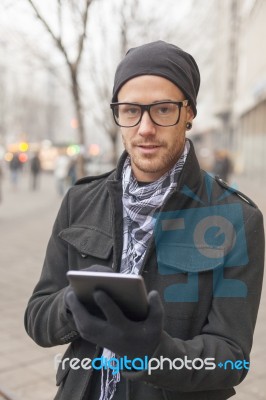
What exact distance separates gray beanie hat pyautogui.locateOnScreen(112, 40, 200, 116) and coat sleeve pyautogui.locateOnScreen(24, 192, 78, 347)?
52cm

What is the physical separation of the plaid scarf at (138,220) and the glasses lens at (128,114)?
20cm

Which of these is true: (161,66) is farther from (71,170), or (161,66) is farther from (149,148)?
(71,170)

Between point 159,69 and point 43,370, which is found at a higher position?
point 159,69

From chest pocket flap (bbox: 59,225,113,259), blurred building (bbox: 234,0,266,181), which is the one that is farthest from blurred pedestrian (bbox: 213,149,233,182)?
chest pocket flap (bbox: 59,225,113,259)

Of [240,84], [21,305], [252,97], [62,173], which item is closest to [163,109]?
[21,305]

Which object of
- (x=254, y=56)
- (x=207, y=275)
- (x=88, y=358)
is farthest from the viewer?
(x=254, y=56)

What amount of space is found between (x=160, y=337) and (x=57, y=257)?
59 cm

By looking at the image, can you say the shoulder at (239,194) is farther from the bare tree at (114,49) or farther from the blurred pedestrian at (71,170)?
the blurred pedestrian at (71,170)

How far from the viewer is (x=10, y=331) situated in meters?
5.51

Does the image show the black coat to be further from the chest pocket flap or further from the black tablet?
the black tablet

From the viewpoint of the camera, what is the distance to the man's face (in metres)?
1.84

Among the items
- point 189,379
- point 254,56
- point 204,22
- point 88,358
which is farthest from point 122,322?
point 254,56

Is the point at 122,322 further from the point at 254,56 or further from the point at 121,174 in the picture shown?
the point at 254,56

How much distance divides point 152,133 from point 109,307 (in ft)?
2.01
